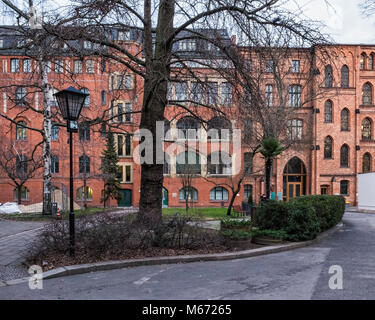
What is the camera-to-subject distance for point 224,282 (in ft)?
21.0

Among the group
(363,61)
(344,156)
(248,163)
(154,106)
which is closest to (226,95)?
(154,106)

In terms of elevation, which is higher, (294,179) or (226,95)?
(226,95)

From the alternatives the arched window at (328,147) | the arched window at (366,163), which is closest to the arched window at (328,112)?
the arched window at (328,147)

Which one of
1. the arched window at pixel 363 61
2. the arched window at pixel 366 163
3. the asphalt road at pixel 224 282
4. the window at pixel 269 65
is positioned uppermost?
the arched window at pixel 363 61

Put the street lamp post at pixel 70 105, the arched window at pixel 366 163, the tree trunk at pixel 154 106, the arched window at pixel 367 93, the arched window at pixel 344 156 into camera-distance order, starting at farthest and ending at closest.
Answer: the arched window at pixel 367 93
the arched window at pixel 366 163
the arched window at pixel 344 156
the tree trunk at pixel 154 106
the street lamp post at pixel 70 105

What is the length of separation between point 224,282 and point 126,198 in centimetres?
3519

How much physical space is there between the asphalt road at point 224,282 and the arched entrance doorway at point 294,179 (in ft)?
111

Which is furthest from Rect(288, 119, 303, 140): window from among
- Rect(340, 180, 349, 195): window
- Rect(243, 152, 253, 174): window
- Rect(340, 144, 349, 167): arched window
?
Rect(340, 180, 349, 195): window

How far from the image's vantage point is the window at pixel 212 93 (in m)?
10.8

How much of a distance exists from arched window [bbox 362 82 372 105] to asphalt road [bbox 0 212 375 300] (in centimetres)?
3992

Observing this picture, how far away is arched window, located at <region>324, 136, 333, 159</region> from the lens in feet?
138

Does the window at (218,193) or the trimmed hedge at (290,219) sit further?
the window at (218,193)

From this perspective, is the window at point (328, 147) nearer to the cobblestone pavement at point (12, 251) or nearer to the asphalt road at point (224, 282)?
the asphalt road at point (224, 282)

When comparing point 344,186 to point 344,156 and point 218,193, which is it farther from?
point 218,193
